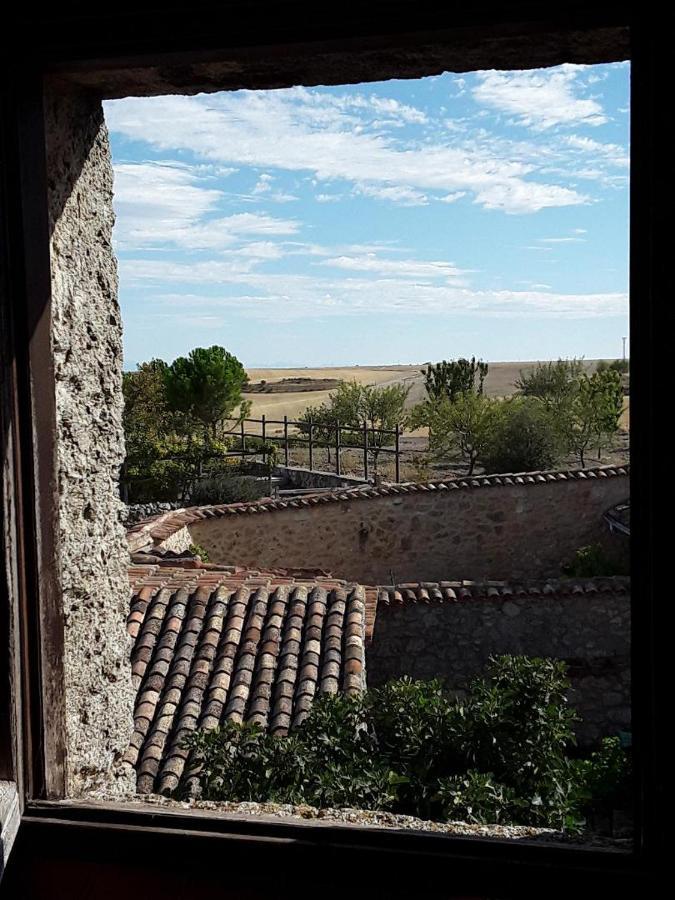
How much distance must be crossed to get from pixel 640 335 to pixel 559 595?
9804 mm

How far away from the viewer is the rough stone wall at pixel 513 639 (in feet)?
33.7

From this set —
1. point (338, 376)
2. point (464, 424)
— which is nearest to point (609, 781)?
point (464, 424)

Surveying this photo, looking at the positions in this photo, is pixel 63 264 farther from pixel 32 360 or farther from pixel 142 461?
pixel 142 461

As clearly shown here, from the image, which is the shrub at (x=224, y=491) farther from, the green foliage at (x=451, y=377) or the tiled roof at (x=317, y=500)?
the green foliage at (x=451, y=377)

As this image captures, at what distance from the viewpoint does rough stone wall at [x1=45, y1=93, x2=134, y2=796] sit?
1844 mm

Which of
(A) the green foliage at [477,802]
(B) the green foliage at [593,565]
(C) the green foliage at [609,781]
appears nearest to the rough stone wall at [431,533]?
(B) the green foliage at [593,565]

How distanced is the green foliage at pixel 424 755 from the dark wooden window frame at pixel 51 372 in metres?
2.07

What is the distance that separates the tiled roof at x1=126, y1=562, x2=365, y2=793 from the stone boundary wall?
6.73 meters

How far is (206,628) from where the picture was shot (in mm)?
6363

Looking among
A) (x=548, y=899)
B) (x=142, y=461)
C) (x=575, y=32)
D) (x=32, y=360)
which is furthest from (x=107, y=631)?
(x=142, y=461)

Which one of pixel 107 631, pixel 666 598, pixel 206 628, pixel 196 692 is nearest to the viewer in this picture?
pixel 666 598

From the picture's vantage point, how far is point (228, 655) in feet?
20.1

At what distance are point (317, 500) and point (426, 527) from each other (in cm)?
202

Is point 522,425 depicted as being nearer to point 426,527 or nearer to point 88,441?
point 426,527
